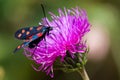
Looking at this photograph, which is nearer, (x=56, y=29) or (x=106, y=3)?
(x=56, y=29)

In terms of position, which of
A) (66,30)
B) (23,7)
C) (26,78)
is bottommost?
(26,78)

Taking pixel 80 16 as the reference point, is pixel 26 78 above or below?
below

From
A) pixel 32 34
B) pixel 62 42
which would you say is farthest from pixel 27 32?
pixel 62 42

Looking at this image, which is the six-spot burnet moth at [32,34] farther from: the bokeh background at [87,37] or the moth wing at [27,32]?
the bokeh background at [87,37]

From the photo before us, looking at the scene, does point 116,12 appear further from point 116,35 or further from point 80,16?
point 80,16

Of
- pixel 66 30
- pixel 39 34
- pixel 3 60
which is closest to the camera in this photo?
pixel 39 34

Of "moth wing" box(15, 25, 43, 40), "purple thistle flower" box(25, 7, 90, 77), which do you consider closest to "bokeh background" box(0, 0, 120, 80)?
"purple thistle flower" box(25, 7, 90, 77)

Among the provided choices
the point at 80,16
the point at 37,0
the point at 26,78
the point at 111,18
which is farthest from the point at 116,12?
the point at 80,16
